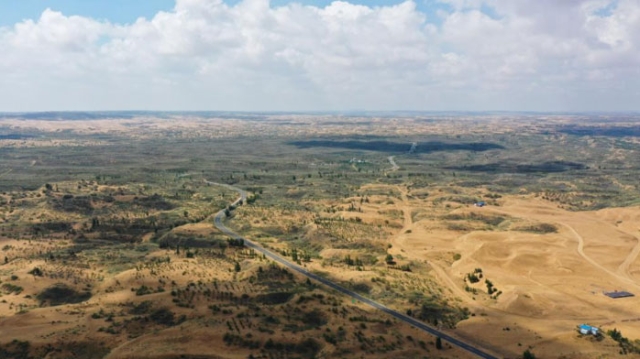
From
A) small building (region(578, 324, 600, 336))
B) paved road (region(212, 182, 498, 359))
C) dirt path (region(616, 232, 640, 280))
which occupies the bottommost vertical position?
dirt path (region(616, 232, 640, 280))

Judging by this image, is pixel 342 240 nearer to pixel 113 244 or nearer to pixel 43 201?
pixel 113 244

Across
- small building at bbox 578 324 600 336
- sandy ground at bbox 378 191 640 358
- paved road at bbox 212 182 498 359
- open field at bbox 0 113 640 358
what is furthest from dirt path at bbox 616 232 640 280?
paved road at bbox 212 182 498 359

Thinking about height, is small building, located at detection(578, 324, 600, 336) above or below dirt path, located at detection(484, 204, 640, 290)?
above

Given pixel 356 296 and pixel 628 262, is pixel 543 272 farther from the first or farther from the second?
pixel 356 296

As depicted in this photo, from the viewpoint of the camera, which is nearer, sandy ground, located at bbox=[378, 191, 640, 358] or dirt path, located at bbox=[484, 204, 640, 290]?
sandy ground, located at bbox=[378, 191, 640, 358]

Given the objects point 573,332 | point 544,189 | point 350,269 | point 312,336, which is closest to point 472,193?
point 544,189

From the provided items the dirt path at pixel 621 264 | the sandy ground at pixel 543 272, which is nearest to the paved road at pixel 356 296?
the sandy ground at pixel 543 272

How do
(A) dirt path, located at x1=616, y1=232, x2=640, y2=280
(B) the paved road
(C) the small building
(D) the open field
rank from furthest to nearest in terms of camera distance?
(A) dirt path, located at x1=616, y1=232, x2=640, y2=280 < (C) the small building < (B) the paved road < (D) the open field

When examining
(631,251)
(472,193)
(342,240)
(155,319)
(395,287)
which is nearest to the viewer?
(155,319)

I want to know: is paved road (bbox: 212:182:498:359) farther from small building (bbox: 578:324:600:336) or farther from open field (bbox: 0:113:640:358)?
small building (bbox: 578:324:600:336)

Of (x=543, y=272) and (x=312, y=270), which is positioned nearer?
(x=312, y=270)

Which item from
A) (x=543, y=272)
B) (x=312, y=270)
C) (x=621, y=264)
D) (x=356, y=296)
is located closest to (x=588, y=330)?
(x=356, y=296)
